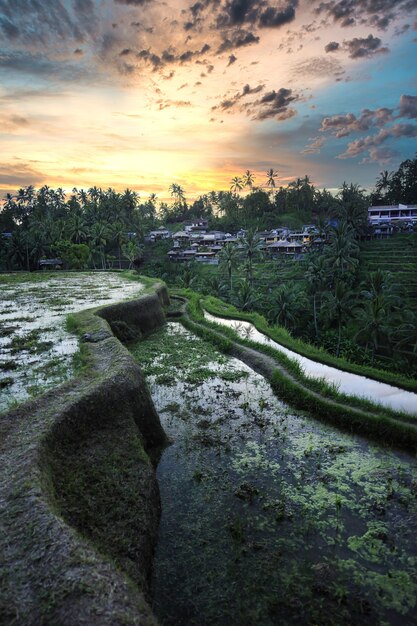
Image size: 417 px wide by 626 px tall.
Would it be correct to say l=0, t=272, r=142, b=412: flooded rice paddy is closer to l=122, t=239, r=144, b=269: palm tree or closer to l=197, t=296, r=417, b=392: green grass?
l=197, t=296, r=417, b=392: green grass

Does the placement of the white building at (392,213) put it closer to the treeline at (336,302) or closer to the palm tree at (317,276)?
the treeline at (336,302)

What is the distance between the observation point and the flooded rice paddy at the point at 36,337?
10.3 meters

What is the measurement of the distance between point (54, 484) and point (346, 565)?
4.70 m

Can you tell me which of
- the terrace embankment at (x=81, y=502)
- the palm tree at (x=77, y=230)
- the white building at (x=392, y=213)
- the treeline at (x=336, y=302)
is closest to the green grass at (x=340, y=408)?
the terrace embankment at (x=81, y=502)

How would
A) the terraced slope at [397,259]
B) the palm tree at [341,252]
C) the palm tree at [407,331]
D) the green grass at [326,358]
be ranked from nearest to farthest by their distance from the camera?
the green grass at [326,358] < the palm tree at [407,331] < the palm tree at [341,252] < the terraced slope at [397,259]

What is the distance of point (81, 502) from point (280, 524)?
3.40 metres

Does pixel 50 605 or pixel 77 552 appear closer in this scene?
pixel 50 605

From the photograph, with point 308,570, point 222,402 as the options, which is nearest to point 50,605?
point 308,570

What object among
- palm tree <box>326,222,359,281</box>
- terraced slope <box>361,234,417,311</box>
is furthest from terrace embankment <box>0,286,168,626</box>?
terraced slope <box>361,234,417,311</box>

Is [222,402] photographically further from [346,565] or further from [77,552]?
[77,552]

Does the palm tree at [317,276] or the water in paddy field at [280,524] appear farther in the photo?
the palm tree at [317,276]

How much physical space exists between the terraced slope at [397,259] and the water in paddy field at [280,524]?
39.7 metres

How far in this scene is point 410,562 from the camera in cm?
557

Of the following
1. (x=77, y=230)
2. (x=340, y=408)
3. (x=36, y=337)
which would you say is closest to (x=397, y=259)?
(x=77, y=230)
